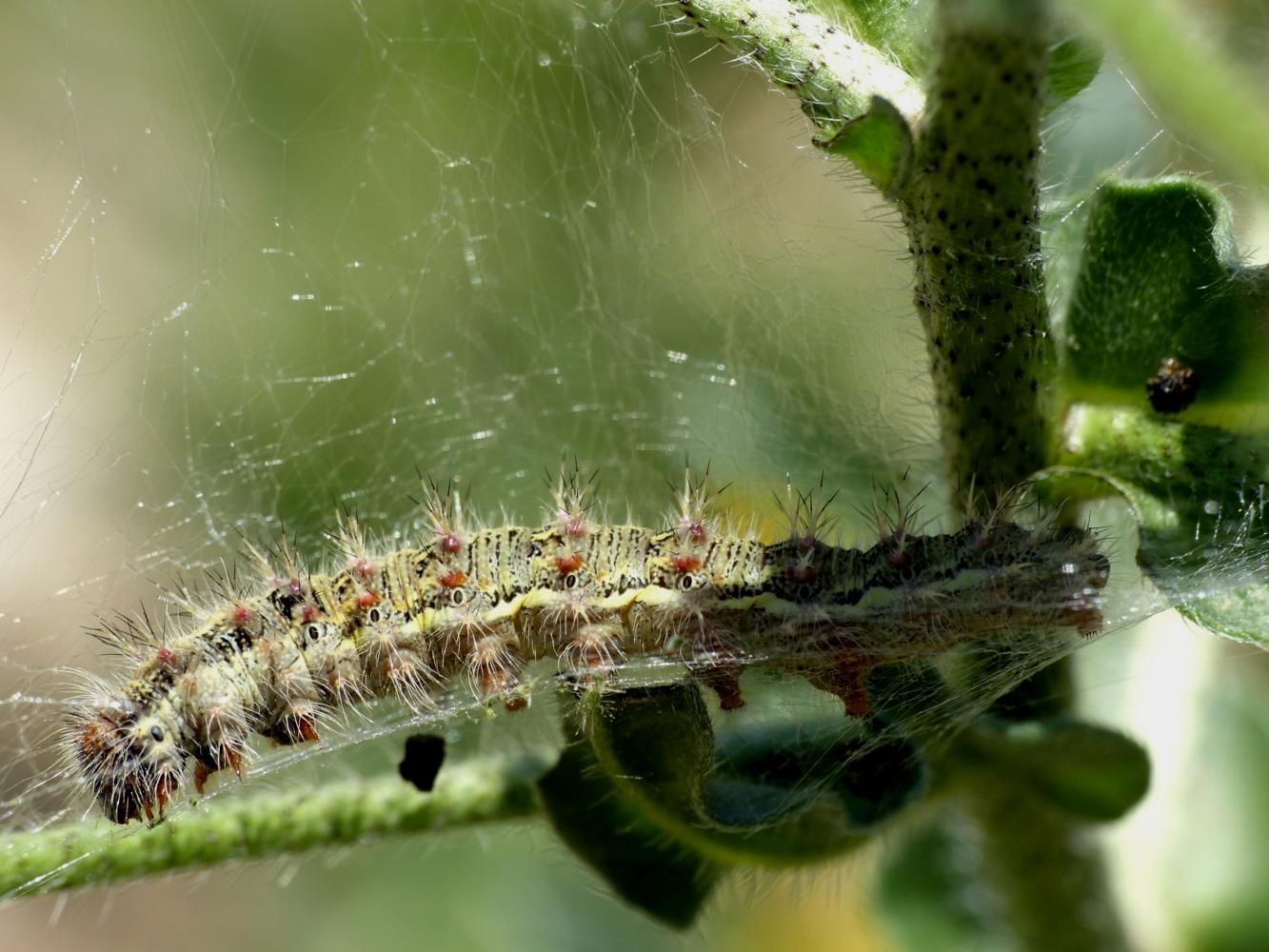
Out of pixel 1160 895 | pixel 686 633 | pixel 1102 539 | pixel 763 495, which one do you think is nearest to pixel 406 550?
pixel 686 633

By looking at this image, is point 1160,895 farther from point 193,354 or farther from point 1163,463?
point 193,354

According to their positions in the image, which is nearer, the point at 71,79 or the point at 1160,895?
the point at 1160,895

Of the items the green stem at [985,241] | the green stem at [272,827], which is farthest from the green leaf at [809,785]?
the green stem at [985,241]

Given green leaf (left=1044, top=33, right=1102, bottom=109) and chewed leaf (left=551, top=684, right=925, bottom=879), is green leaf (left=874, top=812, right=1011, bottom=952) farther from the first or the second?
green leaf (left=1044, top=33, right=1102, bottom=109)

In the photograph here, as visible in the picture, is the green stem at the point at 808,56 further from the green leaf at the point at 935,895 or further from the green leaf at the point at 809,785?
the green leaf at the point at 935,895

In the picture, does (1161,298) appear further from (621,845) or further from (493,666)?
(493,666)

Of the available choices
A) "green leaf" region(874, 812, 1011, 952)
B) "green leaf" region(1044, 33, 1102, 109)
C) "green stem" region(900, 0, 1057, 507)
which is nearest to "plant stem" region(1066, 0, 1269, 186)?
"green leaf" region(1044, 33, 1102, 109)

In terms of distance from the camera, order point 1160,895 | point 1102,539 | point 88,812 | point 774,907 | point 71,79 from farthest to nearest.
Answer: point 774,907 < point 71,79 < point 1160,895 < point 88,812 < point 1102,539
